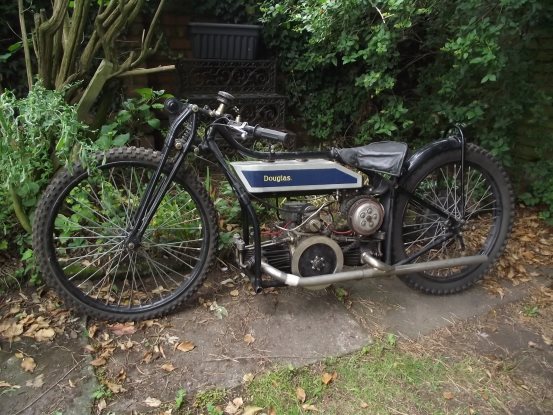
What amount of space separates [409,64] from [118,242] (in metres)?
3.42

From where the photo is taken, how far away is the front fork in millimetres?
2303

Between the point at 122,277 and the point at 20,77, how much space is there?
93.4 inches

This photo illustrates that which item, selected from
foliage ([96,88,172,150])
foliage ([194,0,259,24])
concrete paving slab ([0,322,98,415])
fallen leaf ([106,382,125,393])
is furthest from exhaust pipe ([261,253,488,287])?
foliage ([194,0,259,24])

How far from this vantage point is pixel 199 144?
237cm

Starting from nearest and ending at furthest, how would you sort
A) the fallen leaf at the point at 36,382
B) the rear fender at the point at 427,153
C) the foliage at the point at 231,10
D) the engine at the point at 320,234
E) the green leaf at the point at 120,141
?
1. the fallen leaf at the point at 36,382
2. the engine at the point at 320,234
3. the rear fender at the point at 427,153
4. the green leaf at the point at 120,141
5. the foliage at the point at 231,10

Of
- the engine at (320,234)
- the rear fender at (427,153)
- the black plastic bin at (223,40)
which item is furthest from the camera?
the black plastic bin at (223,40)

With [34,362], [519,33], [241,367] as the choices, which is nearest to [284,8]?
[519,33]

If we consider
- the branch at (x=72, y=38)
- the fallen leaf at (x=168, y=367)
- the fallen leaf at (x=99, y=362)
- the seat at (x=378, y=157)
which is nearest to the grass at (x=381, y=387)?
the fallen leaf at (x=168, y=367)

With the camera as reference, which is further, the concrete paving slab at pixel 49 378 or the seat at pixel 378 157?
the seat at pixel 378 157

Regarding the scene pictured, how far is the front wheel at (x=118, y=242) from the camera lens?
2.29m

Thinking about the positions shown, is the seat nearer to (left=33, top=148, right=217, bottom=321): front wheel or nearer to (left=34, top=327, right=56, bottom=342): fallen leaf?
(left=33, top=148, right=217, bottom=321): front wheel

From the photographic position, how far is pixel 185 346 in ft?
7.89

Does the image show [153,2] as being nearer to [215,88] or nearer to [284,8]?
[215,88]

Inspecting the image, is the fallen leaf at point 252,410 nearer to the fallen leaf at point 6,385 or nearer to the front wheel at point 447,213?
the fallen leaf at point 6,385
